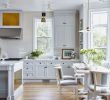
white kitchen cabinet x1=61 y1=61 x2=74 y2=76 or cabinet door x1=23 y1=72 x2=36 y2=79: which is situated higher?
white kitchen cabinet x1=61 y1=61 x2=74 y2=76

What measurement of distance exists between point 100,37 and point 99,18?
64 cm

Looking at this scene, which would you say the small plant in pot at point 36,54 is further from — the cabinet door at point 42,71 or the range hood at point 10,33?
the range hood at point 10,33

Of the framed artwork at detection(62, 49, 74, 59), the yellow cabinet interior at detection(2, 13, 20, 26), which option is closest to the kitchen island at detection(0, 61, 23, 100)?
the yellow cabinet interior at detection(2, 13, 20, 26)

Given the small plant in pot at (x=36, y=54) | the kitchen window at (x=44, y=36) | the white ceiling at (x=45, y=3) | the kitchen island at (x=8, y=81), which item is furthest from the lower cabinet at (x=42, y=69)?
the kitchen island at (x=8, y=81)

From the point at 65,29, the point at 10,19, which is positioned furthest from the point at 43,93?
the point at 10,19

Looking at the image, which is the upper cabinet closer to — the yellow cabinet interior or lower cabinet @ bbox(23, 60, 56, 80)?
the yellow cabinet interior

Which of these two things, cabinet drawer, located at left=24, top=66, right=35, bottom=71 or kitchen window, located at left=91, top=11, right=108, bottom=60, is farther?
cabinet drawer, located at left=24, top=66, right=35, bottom=71

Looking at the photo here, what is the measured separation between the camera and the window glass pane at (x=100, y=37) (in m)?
8.93

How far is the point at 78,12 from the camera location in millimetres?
10359

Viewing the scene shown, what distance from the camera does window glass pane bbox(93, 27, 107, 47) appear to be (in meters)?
8.93

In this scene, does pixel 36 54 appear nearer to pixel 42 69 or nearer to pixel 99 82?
pixel 42 69

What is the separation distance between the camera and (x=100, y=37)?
357 inches

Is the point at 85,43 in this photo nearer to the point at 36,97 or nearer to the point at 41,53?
the point at 41,53

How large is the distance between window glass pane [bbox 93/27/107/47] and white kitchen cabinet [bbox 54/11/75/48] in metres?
1.33
